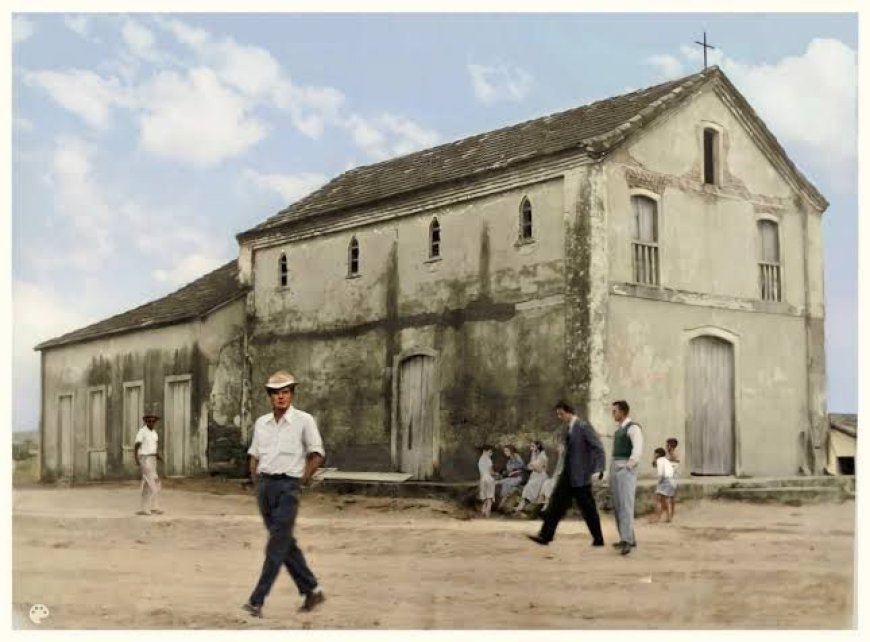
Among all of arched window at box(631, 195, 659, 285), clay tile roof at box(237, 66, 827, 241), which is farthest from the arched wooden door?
arched window at box(631, 195, 659, 285)

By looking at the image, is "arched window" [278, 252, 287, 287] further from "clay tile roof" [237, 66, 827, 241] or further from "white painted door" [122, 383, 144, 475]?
"white painted door" [122, 383, 144, 475]

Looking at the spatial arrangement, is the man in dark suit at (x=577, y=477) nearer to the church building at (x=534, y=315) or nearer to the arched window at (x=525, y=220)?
the church building at (x=534, y=315)

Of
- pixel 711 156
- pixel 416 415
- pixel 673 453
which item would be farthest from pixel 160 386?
pixel 711 156

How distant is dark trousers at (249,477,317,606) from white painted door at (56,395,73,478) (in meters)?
7.26

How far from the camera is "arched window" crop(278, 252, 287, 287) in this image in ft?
76.3

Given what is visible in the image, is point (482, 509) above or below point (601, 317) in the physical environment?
below

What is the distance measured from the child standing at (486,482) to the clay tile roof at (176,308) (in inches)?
183

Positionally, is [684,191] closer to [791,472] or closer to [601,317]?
[601,317]

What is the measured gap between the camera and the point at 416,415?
21922 mm

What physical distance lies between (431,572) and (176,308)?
8.08 meters

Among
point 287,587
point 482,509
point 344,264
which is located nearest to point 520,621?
point 287,587

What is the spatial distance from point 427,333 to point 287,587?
Result: 8245 mm

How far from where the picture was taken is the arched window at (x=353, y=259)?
898 inches

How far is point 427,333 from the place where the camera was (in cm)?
2189
